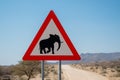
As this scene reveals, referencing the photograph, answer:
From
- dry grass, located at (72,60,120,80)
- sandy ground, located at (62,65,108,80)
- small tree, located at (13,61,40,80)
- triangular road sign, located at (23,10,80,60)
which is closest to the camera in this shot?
triangular road sign, located at (23,10,80,60)

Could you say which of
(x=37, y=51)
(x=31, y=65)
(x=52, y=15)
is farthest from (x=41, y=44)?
(x=31, y=65)

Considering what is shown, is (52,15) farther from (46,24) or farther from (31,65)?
(31,65)

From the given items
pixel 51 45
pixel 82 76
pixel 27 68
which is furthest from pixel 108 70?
pixel 51 45

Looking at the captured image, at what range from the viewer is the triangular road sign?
7.03 meters

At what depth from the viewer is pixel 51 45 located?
23.4ft

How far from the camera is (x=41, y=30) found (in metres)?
7.08

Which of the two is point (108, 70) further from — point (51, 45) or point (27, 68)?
point (51, 45)

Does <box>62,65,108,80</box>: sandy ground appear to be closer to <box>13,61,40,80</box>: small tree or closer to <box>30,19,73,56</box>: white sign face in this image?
<box>13,61,40,80</box>: small tree

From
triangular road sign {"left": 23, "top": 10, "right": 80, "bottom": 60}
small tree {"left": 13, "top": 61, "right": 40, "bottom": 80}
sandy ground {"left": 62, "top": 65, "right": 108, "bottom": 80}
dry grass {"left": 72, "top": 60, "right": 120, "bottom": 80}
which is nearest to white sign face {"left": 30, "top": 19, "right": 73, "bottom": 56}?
triangular road sign {"left": 23, "top": 10, "right": 80, "bottom": 60}

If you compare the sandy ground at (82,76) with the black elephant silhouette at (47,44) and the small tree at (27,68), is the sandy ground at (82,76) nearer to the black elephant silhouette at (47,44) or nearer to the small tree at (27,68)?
the small tree at (27,68)

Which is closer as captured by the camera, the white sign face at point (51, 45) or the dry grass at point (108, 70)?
the white sign face at point (51, 45)

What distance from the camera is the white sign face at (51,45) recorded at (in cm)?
704

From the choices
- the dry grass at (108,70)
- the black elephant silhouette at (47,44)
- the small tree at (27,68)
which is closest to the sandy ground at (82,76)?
the dry grass at (108,70)

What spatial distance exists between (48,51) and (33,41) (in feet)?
1.20
